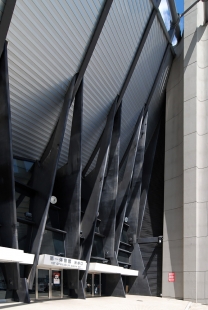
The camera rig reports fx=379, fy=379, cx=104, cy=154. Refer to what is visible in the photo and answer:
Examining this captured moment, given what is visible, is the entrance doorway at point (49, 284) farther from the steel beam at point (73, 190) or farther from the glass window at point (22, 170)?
the glass window at point (22, 170)

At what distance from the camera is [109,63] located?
21.6 m

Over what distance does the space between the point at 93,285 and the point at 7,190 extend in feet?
35.3

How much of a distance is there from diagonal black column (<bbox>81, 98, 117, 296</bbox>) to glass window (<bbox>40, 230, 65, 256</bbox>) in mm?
1432

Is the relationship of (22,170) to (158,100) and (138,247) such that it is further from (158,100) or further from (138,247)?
(158,100)

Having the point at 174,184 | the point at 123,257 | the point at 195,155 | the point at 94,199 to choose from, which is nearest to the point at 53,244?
the point at 94,199

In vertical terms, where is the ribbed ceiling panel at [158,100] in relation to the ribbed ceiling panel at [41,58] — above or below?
above

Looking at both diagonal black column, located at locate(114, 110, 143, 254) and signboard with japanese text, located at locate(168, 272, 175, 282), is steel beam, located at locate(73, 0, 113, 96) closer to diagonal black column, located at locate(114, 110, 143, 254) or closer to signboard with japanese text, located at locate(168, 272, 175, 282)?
diagonal black column, located at locate(114, 110, 143, 254)

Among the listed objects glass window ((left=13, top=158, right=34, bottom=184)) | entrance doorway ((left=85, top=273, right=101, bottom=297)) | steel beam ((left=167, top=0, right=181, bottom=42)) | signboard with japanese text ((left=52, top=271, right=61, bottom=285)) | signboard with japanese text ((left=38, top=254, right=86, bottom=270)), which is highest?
steel beam ((left=167, top=0, right=181, bottom=42))

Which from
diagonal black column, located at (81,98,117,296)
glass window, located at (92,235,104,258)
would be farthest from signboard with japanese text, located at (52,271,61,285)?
glass window, located at (92,235,104,258)

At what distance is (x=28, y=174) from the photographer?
20.9 meters

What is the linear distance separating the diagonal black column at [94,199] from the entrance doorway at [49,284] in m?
1.32

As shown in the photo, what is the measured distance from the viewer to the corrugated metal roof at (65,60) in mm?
16094

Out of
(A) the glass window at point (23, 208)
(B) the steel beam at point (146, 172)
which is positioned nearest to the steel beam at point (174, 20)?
(B) the steel beam at point (146, 172)

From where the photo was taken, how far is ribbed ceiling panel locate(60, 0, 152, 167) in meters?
20.2
